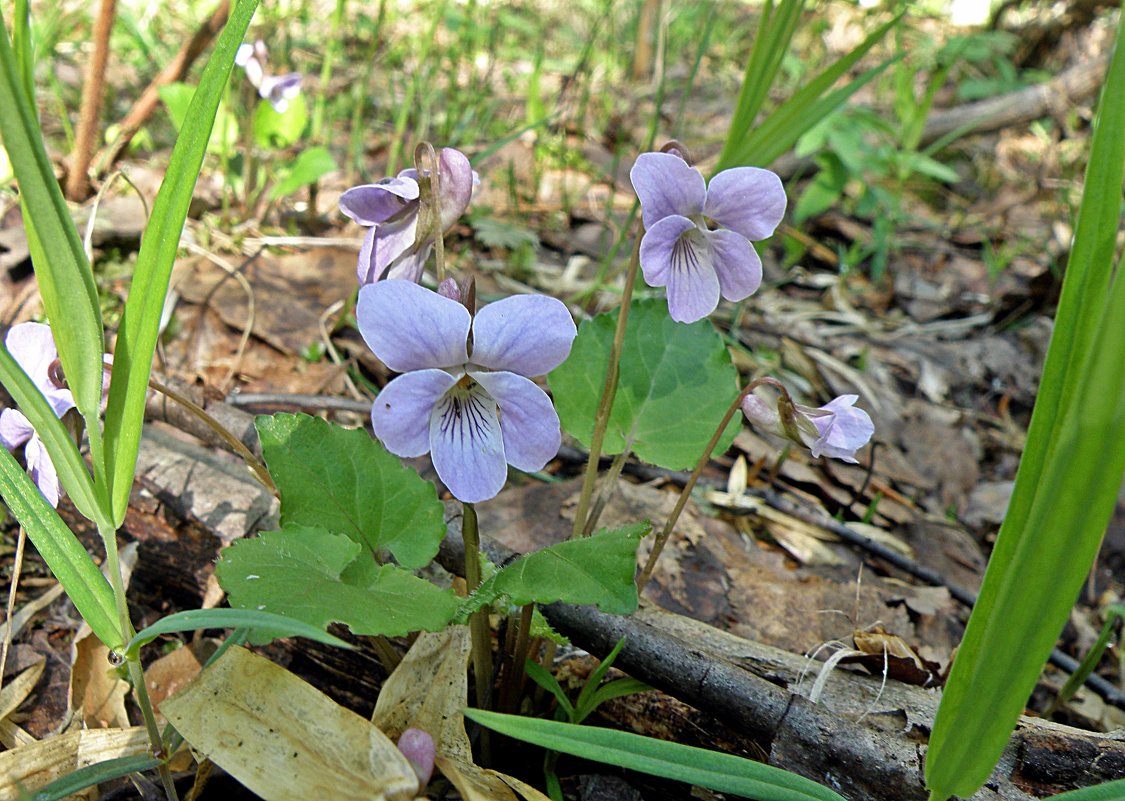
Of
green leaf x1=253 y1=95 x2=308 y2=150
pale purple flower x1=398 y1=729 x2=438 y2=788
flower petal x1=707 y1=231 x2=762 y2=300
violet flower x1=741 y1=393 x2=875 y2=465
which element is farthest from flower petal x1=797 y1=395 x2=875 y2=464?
green leaf x1=253 y1=95 x2=308 y2=150

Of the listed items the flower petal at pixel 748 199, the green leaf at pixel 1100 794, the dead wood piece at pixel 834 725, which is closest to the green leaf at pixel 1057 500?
the green leaf at pixel 1100 794

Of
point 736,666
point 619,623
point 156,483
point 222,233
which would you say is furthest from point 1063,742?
point 222,233

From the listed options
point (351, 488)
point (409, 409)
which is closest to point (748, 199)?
point (409, 409)

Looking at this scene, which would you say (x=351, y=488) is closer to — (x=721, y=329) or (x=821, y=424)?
(x=821, y=424)

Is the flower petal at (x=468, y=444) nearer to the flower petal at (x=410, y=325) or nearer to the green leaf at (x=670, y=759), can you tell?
the flower petal at (x=410, y=325)

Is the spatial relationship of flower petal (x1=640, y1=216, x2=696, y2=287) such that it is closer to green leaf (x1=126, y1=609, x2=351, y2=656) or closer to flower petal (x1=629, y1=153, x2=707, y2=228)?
flower petal (x1=629, y1=153, x2=707, y2=228)

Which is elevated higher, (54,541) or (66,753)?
(54,541)

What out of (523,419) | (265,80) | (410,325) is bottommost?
(265,80)
